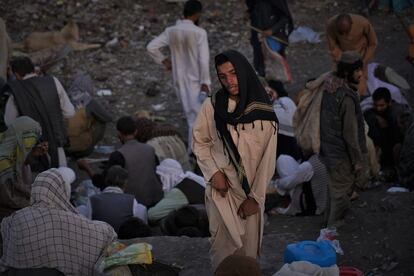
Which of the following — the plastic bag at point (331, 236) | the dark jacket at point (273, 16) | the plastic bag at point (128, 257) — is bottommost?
the plastic bag at point (331, 236)

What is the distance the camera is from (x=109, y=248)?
4461mm

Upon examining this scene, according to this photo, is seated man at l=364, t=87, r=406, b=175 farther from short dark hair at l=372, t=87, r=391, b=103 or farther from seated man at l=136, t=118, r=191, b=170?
seated man at l=136, t=118, r=191, b=170

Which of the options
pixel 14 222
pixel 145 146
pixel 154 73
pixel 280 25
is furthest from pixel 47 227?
pixel 154 73

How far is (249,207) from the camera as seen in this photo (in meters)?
4.40

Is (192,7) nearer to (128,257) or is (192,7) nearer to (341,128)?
(341,128)

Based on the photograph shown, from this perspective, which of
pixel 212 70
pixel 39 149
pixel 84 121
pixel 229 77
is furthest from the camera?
pixel 212 70

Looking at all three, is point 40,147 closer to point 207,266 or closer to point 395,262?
point 207,266

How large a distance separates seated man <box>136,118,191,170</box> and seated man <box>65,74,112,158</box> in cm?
61

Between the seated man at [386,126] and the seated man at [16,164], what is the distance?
10.1 feet

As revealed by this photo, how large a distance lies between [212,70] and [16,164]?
531 centimetres

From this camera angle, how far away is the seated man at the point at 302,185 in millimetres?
6266

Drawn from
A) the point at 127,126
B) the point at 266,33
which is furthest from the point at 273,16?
the point at 127,126

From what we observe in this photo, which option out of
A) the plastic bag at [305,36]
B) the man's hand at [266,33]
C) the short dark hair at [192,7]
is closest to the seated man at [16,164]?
the short dark hair at [192,7]

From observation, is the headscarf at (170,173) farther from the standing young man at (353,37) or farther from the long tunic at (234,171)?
the long tunic at (234,171)
